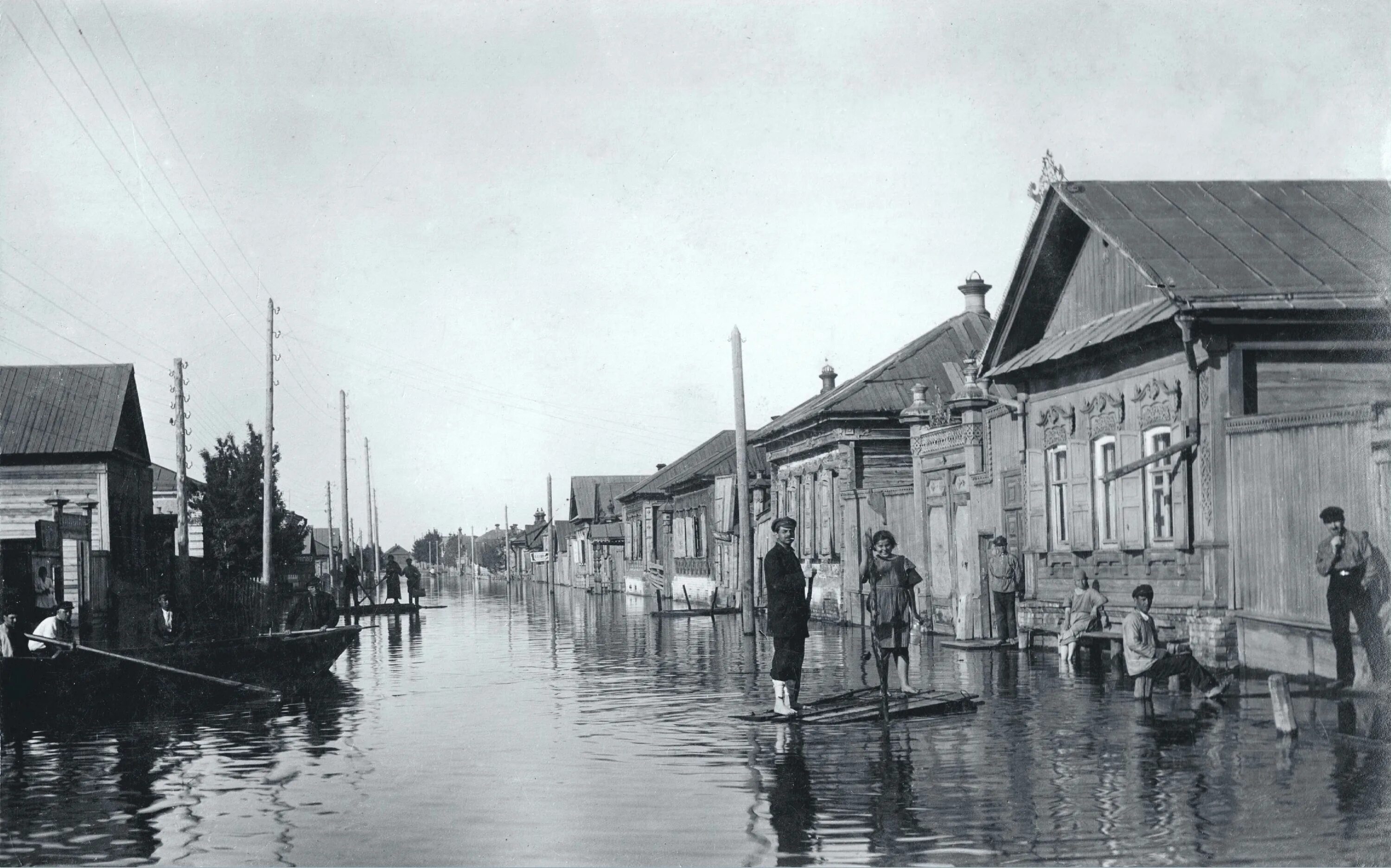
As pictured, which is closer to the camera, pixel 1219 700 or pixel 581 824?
pixel 581 824

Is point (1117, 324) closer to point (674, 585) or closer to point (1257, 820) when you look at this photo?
point (1257, 820)

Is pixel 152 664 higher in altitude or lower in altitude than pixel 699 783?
higher

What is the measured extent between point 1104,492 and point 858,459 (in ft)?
47.2

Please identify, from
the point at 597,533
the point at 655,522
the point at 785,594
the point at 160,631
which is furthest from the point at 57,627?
the point at 597,533

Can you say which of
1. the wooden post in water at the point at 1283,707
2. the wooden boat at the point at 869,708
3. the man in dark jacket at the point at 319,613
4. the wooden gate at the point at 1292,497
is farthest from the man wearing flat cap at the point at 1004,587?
the man in dark jacket at the point at 319,613

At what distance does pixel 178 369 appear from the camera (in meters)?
40.3

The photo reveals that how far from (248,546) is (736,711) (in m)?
53.8

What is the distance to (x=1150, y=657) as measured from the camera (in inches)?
589

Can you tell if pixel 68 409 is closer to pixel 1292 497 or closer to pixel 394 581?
pixel 394 581

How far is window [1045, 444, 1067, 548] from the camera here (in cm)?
2344

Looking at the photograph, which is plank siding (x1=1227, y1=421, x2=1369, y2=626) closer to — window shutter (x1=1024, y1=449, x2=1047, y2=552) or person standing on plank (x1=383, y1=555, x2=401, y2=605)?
window shutter (x1=1024, y1=449, x2=1047, y2=552)

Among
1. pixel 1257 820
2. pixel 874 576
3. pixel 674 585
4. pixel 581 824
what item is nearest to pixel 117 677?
pixel 874 576

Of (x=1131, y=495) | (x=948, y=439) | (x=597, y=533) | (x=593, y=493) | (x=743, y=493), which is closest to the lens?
(x=1131, y=495)

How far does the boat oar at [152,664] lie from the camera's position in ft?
56.6
